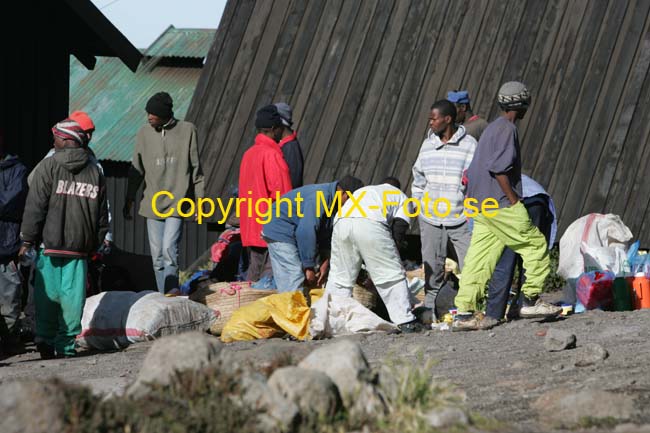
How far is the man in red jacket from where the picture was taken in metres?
11.0

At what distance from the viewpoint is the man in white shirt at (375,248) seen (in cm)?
978

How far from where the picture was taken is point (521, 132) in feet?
47.9

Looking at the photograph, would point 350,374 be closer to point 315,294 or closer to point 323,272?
point 315,294

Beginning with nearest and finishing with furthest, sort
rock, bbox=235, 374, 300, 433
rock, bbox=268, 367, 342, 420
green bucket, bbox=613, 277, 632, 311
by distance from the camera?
rock, bbox=235, 374, 300, 433 < rock, bbox=268, 367, 342, 420 < green bucket, bbox=613, 277, 632, 311

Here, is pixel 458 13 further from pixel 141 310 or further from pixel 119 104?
pixel 119 104

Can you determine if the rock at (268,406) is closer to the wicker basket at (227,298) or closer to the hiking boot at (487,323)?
the hiking boot at (487,323)

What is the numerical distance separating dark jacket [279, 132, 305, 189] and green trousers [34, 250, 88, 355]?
2451 millimetres

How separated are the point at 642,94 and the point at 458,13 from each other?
2.54 metres

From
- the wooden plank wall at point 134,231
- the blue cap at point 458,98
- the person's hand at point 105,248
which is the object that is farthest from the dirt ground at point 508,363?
the wooden plank wall at point 134,231

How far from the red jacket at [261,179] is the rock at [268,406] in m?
5.63

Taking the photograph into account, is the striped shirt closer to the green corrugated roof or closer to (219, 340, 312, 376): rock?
(219, 340, 312, 376): rock

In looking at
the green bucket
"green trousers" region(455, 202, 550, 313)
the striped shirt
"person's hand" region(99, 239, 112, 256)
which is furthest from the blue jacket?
"person's hand" region(99, 239, 112, 256)

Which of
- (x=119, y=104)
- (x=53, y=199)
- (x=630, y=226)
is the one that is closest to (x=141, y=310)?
(x=53, y=199)

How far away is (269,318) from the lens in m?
9.95
